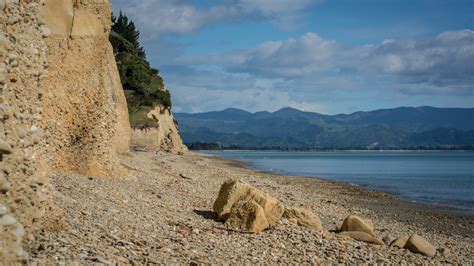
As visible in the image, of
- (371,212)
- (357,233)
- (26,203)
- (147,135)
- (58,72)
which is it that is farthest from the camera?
(147,135)

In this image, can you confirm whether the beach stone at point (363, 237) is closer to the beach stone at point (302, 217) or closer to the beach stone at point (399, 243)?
the beach stone at point (399, 243)

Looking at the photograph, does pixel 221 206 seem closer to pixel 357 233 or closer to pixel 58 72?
pixel 357 233

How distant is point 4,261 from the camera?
6188 millimetres

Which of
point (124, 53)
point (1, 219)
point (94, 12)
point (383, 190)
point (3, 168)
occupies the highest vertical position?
point (124, 53)

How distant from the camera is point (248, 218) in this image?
12250 millimetres

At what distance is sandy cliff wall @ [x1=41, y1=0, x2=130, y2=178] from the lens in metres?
15.0

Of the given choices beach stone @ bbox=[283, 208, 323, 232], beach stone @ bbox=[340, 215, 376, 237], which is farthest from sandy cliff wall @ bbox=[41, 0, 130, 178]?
beach stone @ bbox=[340, 215, 376, 237]

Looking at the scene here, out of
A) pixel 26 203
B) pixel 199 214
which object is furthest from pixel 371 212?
pixel 26 203

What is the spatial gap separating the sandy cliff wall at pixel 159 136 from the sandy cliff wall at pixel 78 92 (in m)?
40.5

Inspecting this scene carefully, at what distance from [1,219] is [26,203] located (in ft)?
2.66

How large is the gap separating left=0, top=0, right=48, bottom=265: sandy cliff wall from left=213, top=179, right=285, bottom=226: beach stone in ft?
19.8

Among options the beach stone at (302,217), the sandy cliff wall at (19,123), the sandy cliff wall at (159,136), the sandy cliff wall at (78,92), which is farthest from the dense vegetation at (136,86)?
the sandy cliff wall at (19,123)

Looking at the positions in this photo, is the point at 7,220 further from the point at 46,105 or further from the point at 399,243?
the point at 399,243

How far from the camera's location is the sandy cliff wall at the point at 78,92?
589 inches
